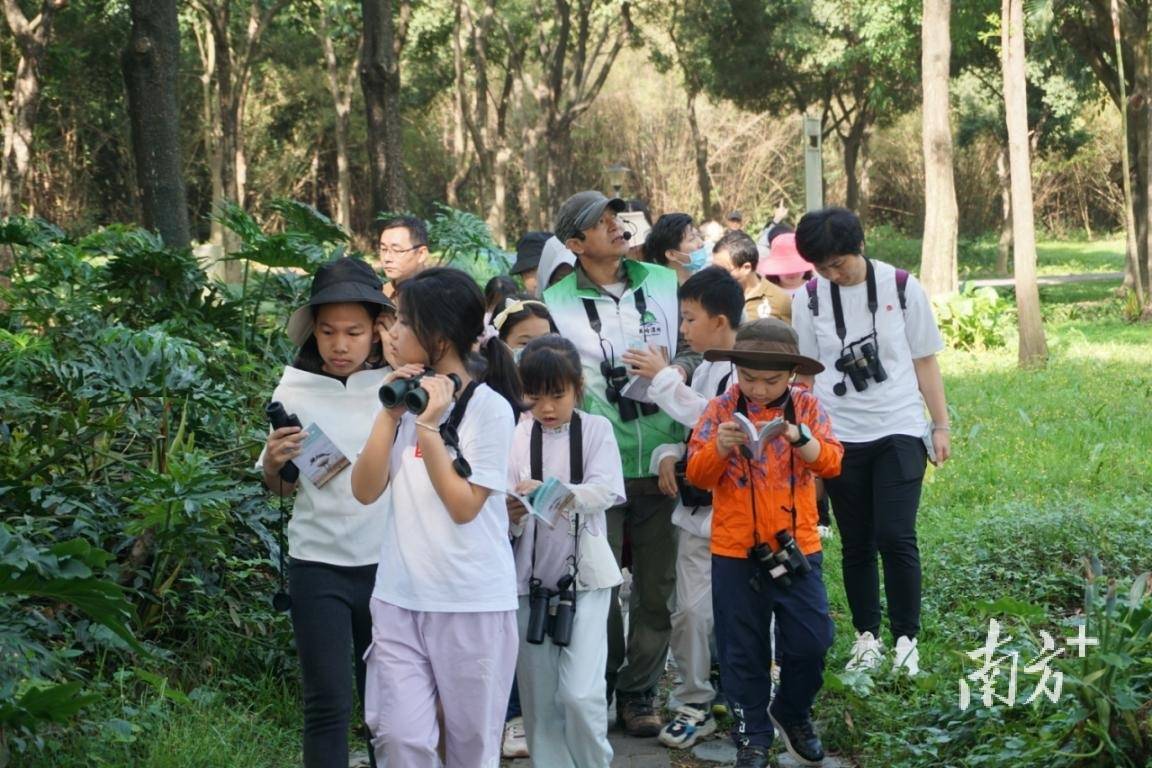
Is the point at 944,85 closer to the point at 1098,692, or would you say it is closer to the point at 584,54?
the point at 584,54

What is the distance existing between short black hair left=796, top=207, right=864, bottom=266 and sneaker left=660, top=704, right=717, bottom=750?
1887mm

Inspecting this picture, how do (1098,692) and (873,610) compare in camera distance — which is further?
(873,610)

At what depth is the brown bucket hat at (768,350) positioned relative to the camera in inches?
201

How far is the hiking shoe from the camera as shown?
17.0 feet

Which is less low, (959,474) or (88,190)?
(88,190)

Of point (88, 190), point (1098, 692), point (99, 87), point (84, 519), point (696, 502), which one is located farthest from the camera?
point (88, 190)

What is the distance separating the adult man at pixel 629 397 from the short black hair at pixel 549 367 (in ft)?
2.14

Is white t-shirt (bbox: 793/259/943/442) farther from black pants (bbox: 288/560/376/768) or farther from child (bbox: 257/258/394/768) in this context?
black pants (bbox: 288/560/376/768)

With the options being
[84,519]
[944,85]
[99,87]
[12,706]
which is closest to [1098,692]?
[12,706]

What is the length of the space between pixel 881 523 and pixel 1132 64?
19.5 m

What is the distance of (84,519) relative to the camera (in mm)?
5391

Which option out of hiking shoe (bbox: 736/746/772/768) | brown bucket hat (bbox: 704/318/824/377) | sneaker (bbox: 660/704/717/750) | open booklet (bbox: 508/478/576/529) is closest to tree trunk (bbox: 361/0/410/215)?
sneaker (bbox: 660/704/717/750)

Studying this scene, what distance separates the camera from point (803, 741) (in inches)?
209

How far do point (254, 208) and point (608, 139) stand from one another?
453 inches
